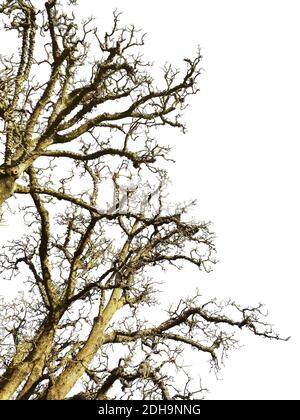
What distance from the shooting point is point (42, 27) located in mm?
9188

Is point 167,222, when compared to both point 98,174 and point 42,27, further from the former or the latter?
point 42,27

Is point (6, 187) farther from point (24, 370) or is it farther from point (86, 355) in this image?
point (86, 355)

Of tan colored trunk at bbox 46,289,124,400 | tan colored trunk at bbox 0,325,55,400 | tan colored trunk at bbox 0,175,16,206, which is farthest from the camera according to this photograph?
tan colored trunk at bbox 0,325,55,400

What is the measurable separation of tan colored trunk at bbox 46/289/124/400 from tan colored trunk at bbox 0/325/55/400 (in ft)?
1.64

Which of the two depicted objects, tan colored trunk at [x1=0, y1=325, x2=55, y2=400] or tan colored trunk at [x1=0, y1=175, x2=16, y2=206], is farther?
tan colored trunk at [x1=0, y1=325, x2=55, y2=400]

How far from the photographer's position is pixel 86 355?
1007 cm

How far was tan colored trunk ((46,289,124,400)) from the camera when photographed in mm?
9430

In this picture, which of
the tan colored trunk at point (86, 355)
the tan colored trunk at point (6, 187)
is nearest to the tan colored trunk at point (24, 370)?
the tan colored trunk at point (86, 355)

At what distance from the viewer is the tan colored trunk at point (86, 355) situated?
9430 mm

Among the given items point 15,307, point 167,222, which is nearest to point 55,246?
point 15,307

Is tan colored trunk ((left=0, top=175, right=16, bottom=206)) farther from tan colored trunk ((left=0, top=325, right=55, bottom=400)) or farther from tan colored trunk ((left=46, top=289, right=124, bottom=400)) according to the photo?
tan colored trunk ((left=46, top=289, right=124, bottom=400))

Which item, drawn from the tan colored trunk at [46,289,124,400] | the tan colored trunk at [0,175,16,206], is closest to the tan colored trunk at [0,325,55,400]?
the tan colored trunk at [46,289,124,400]

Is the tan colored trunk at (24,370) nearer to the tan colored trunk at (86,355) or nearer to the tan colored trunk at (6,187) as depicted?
the tan colored trunk at (86,355)
